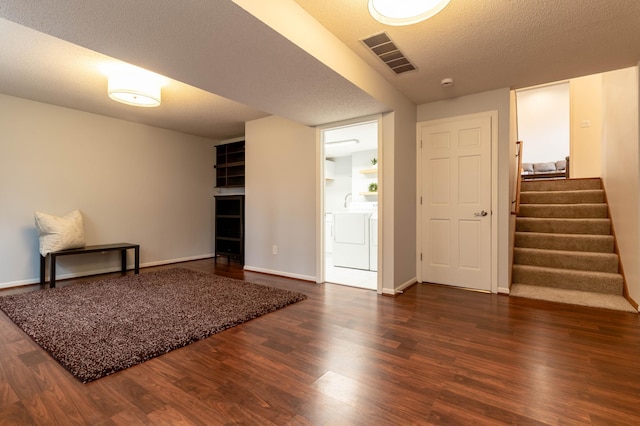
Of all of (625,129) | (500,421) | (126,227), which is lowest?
(500,421)

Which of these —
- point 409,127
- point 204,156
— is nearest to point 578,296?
point 409,127

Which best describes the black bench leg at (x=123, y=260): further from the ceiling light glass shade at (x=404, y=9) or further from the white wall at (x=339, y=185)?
the ceiling light glass shade at (x=404, y=9)

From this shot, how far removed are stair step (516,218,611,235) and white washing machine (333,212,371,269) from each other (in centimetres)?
224

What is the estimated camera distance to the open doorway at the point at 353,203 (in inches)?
176

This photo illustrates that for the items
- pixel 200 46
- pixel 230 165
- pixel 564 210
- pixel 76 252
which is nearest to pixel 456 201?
pixel 564 210

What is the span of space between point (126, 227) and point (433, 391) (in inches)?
196

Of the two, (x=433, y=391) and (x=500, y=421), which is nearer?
(x=500, y=421)

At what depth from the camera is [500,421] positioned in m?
1.38

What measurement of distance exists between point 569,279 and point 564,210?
1.30 metres

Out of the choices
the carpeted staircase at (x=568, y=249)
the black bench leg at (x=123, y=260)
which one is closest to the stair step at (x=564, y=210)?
the carpeted staircase at (x=568, y=249)

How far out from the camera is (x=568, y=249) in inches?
154

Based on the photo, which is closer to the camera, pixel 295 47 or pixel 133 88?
pixel 295 47

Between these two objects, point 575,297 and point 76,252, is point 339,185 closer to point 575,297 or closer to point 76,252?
point 575,297

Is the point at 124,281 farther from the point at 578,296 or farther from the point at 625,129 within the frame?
the point at 625,129
